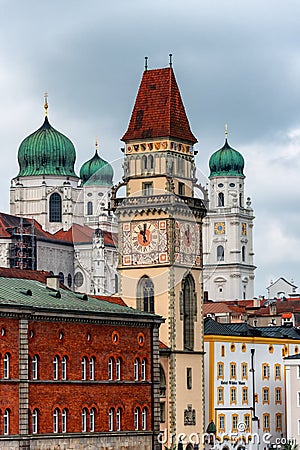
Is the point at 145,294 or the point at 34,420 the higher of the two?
the point at 145,294

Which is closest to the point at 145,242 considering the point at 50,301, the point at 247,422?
the point at 247,422

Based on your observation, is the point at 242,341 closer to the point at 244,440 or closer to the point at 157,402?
the point at 244,440

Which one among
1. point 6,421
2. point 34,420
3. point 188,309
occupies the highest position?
point 188,309

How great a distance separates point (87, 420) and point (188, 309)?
66.0 feet

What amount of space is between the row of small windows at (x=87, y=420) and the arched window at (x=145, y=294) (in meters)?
11.9

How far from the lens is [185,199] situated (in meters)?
121

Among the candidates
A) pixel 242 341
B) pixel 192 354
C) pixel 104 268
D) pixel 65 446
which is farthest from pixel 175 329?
pixel 104 268

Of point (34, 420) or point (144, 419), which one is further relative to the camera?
point (144, 419)

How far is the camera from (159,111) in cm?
12231

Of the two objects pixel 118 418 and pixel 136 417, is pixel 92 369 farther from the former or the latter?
pixel 136 417

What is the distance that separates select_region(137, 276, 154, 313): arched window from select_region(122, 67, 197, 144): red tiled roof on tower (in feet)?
32.2

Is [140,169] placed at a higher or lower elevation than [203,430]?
higher

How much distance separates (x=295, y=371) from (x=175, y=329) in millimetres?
14554

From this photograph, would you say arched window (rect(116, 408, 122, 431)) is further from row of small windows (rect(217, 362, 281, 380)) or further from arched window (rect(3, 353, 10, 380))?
row of small windows (rect(217, 362, 281, 380))
